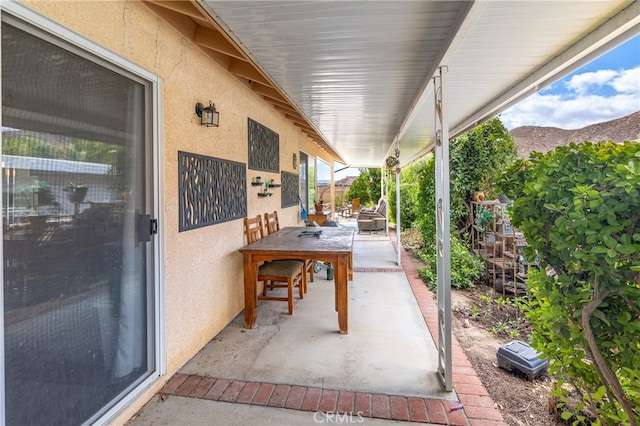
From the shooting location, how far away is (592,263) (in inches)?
52.3

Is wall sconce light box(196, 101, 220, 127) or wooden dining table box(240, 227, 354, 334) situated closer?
wall sconce light box(196, 101, 220, 127)

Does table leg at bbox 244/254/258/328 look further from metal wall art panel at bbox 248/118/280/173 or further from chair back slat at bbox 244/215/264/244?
metal wall art panel at bbox 248/118/280/173

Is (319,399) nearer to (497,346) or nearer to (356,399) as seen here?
(356,399)

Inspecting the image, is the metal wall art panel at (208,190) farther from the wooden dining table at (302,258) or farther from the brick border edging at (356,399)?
the brick border edging at (356,399)

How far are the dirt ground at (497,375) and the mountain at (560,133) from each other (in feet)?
7.30

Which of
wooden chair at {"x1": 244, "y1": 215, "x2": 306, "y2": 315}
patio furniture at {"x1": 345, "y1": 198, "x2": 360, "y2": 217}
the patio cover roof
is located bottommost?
wooden chair at {"x1": 244, "y1": 215, "x2": 306, "y2": 315}

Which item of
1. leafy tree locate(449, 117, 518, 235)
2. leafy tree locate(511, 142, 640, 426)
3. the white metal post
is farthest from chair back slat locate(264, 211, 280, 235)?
leafy tree locate(449, 117, 518, 235)

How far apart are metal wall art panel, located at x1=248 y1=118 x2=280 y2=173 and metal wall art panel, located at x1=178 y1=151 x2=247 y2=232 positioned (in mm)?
424

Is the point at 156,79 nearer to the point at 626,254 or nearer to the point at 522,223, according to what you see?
the point at 522,223

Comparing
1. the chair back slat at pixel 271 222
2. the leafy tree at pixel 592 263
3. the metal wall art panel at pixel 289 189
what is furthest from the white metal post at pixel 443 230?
the metal wall art panel at pixel 289 189

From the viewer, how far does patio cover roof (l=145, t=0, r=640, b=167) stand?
1.89m

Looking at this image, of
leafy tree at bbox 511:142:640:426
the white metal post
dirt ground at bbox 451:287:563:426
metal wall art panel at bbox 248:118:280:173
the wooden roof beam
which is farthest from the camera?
metal wall art panel at bbox 248:118:280:173

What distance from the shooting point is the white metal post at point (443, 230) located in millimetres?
2236

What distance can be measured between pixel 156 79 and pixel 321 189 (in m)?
14.3
